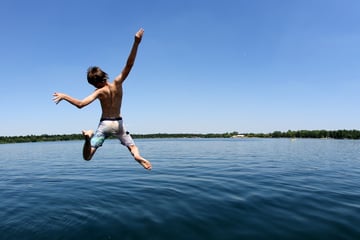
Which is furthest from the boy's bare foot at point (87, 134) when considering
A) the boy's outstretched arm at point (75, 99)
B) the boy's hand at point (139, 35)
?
the boy's hand at point (139, 35)

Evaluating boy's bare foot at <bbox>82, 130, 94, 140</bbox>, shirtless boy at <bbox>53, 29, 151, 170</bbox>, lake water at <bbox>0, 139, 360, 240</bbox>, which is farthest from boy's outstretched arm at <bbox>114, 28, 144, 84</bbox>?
lake water at <bbox>0, 139, 360, 240</bbox>

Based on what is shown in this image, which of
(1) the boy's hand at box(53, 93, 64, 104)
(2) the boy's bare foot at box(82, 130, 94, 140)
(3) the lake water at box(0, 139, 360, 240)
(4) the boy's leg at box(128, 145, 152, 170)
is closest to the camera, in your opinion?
(1) the boy's hand at box(53, 93, 64, 104)

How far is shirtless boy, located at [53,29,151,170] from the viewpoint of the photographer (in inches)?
227

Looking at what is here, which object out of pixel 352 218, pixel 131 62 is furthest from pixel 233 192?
pixel 131 62

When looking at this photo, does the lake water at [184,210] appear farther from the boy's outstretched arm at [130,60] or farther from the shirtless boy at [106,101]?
the boy's outstretched arm at [130,60]

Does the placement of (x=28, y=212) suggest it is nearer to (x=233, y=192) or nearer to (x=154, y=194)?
(x=154, y=194)

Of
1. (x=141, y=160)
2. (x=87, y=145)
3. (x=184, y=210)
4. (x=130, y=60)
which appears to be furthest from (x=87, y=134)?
(x=184, y=210)

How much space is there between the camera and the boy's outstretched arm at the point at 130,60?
575cm

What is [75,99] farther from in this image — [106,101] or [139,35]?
[139,35]

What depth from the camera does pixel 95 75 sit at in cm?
599

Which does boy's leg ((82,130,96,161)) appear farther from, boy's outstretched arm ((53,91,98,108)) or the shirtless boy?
boy's outstretched arm ((53,91,98,108))

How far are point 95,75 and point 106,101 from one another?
68 cm

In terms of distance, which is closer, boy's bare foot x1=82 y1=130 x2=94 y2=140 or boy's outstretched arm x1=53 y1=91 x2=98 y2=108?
boy's outstretched arm x1=53 y1=91 x2=98 y2=108

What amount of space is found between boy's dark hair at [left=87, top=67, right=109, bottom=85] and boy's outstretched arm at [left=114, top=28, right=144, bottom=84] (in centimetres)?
33
